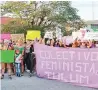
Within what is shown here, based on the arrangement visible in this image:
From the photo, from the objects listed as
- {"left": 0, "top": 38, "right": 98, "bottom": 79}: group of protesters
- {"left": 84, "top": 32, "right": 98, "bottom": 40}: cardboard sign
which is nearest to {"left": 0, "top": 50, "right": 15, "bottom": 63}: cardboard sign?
{"left": 0, "top": 38, "right": 98, "bottom": 79}: group of protesters

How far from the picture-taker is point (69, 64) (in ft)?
35.1

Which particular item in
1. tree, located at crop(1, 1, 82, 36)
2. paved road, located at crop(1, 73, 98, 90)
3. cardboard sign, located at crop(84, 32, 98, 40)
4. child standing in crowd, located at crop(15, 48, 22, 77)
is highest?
tree, located at crop(1, 1, 82, 36)

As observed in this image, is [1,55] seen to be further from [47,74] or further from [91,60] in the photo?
[91,60]

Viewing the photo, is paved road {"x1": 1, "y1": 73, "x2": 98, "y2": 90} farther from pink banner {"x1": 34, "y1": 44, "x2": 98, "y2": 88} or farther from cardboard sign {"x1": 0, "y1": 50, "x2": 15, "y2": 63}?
cardboard sign {"x1": 0, "y1": 50, "x2": 15, "y2": 63}

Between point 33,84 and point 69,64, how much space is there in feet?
4.37

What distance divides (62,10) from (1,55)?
22514 mm

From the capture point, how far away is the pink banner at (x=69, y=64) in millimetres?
10094

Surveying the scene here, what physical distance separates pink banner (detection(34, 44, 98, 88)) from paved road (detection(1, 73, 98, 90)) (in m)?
0.31

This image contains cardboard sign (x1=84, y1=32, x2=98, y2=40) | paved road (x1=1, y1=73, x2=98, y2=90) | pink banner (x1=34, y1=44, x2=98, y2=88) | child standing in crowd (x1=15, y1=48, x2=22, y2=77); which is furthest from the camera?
cardboard sign (x1=84, y1=32, x2=98, y2=40)

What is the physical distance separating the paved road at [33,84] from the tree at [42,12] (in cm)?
2118

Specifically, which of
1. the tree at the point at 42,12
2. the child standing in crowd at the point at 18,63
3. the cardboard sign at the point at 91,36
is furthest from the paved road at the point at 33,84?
the tree at the point at 42,12

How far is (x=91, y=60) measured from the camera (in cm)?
1016

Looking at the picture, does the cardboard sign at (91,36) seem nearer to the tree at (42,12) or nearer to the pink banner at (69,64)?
the pink banner at (69,64)

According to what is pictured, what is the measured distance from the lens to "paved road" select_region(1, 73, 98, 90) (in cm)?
966
